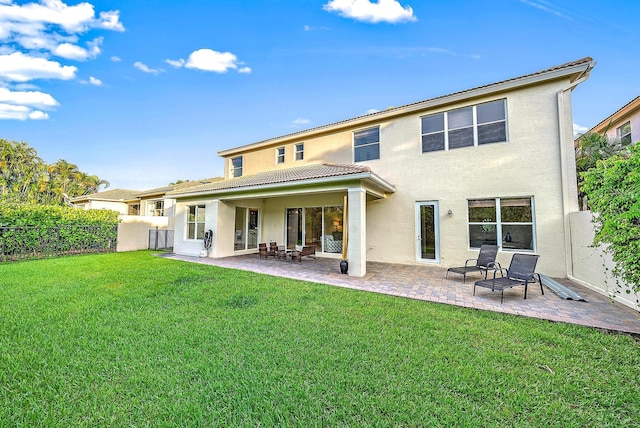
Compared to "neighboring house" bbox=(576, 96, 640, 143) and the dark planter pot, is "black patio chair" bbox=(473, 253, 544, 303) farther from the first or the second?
"neighboring house" bbox=(576, 96, 640, 143)

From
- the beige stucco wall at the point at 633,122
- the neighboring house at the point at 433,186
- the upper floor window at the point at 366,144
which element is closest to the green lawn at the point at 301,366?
the neighboring house at the point at 433,186

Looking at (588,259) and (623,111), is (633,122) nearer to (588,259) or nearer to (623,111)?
(623,111)

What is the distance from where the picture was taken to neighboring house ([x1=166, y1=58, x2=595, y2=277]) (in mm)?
9102

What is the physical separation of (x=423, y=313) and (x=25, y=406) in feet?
19.9

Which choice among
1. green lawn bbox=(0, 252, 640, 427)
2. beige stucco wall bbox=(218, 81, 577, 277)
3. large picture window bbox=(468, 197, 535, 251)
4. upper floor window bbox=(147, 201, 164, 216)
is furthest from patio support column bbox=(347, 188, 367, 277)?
upper floor window bbox=(147, 201, 164, 216)

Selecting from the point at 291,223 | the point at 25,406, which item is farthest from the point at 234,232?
the point at 25,406

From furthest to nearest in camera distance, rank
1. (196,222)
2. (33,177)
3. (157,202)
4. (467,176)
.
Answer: (33,177) → (157,202) → (196,222) → (467,176)

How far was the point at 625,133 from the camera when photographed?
13445mm

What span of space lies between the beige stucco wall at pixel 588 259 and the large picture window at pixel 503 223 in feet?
3.88

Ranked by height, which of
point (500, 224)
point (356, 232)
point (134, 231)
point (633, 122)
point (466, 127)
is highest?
point (633, 122)

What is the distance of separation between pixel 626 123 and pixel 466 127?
10462 mm

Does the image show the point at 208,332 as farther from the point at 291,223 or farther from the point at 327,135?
the point at 327,135

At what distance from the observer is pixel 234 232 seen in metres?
14.5

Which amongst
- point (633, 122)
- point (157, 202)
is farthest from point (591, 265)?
point (157, 202)
